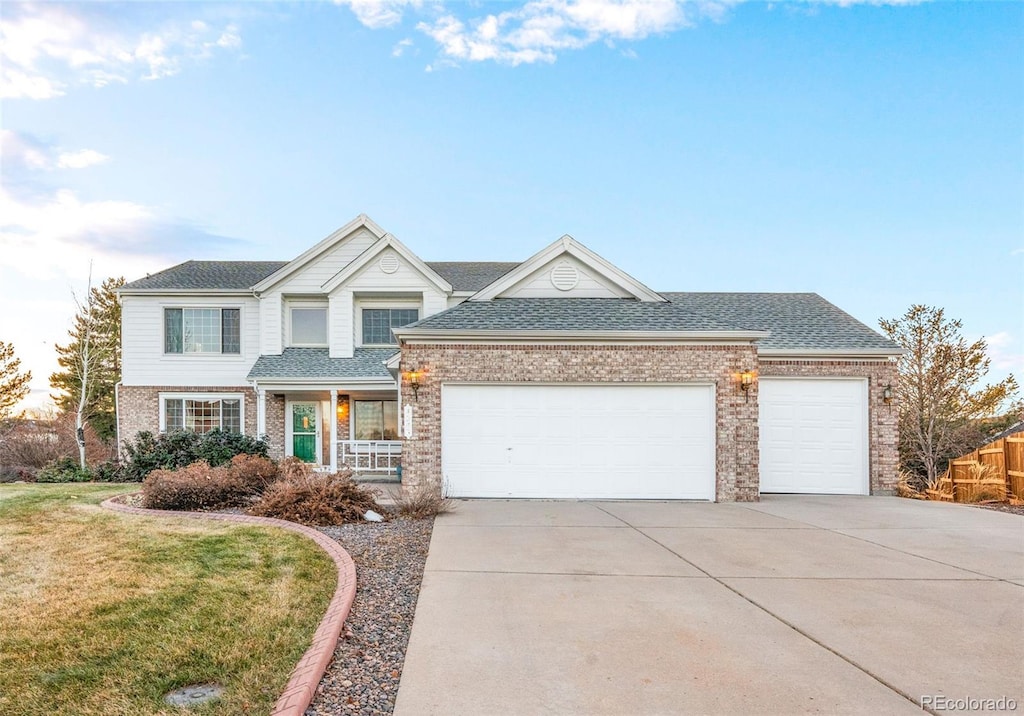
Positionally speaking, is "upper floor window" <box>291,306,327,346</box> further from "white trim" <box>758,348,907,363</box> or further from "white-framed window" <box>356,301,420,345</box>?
"white trim" <box>758,348,907,363</box>

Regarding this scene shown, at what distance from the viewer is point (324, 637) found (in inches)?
155

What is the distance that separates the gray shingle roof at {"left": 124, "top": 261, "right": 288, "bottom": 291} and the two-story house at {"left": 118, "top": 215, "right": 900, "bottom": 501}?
0.71ft

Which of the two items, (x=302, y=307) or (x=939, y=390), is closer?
(x=302, y=307)

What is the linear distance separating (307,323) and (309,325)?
0.09 metres

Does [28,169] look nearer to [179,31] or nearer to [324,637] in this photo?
[179,31]

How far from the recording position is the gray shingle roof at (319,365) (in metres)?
15.8

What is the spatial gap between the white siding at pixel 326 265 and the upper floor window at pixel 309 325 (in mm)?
729

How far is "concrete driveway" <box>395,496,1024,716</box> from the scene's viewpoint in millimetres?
3350

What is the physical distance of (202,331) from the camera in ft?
56.4

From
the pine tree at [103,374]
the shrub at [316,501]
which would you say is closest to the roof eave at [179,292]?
the shrub at [316,501]

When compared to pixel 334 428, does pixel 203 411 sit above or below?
above

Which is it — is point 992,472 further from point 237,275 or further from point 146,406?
point 146,406

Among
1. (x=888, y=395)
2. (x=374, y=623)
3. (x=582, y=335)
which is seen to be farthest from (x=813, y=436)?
(x=374, y=623)

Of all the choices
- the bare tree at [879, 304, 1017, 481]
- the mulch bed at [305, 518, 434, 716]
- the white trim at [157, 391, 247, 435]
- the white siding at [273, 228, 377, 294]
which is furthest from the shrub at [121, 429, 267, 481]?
the bare tree at [879, 304, 1017, 481]
